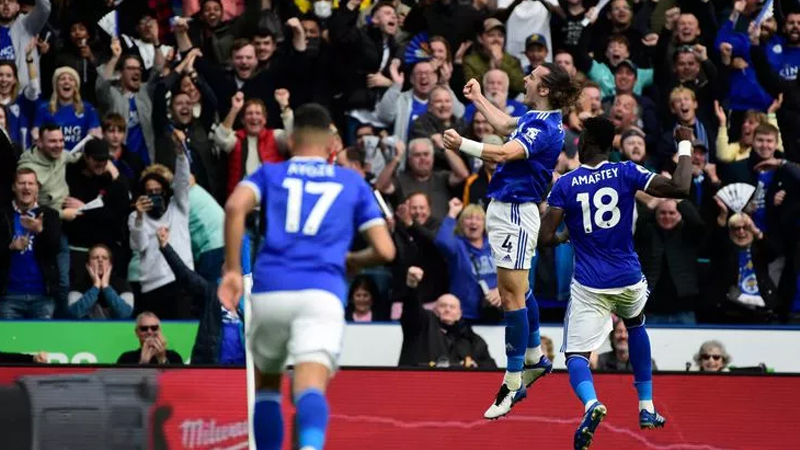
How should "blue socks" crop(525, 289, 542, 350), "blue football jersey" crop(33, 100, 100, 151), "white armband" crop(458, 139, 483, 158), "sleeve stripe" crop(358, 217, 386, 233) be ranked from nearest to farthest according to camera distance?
"sleeve stripe" crop(358, 217, 386, 233), "white armband" crop(458, 139, 483, 158), "blue socks" crop(525, 289, 542, 350), "blue football jersey" crop(33, 100, 100, 151)

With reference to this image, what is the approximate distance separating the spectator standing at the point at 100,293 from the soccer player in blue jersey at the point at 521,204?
572 centimetres

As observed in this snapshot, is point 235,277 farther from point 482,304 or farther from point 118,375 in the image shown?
point 482,304

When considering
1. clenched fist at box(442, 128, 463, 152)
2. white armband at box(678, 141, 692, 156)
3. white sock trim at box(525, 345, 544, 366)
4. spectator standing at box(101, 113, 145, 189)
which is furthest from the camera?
spectator standing at box(101, 113, 145, 189)

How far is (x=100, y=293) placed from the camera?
1823 cm

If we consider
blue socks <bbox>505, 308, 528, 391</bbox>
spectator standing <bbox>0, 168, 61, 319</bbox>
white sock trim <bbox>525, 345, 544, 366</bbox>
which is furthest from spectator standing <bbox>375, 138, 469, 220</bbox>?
blue socks <bbox>505, 308, 528, 391</bbox>

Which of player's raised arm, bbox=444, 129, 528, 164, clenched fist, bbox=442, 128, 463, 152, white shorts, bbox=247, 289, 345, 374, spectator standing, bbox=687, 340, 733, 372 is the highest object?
clenched fist, bbox=442, 128, 463, 152

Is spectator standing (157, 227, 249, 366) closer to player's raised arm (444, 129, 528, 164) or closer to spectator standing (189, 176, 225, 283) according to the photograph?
spectator standing (189, 176, 225, 283)

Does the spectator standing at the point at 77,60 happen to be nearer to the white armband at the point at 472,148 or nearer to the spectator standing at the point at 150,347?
the spectator standing at the point at 150,347

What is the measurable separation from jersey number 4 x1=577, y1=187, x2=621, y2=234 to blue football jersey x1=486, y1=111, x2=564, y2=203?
1.26ft

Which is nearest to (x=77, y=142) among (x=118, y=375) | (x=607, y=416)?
(x=118, y=375)

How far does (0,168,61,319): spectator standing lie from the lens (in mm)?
18219

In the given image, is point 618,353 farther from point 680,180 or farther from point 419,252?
point 680,180

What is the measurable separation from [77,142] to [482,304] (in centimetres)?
482

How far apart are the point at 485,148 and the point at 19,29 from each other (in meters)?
8.96
